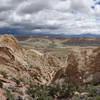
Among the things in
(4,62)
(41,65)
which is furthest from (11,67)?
(41,65)

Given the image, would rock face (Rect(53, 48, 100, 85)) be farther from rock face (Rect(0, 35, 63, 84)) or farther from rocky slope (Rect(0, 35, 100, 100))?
rock face (Rect(0, 35, 63, 84))

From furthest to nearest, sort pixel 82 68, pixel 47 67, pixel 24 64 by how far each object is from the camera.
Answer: pixel 47 67 → pixel 24 64 → pixel 82 68

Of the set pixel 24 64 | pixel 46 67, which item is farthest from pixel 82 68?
pixel 46 67

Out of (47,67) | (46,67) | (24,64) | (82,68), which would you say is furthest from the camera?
(47,67)

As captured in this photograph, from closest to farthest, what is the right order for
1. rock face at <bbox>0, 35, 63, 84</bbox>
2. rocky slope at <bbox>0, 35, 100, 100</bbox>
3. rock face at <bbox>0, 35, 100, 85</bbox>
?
rocky slope at <bbox>0, 35, 100, 100</bbox> < rock face at <bbox>0, 35, 100, 85</bbox> < rock face at <bbox>0, 35, 63, 84</bbox>

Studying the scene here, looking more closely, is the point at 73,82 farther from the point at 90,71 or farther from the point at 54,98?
the point at 54,98

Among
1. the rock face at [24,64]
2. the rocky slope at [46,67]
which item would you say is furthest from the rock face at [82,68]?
the rock face at [24,64]

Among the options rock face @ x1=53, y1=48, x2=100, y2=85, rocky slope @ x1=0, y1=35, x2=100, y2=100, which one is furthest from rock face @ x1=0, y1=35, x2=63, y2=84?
rock face @ x1=53, y1=48, x2=100, y2=85

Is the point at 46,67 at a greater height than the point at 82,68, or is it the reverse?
the point at 82,68

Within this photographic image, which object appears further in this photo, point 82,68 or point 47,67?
point 47,67

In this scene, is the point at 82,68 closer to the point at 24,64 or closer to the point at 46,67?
the point at 24,64

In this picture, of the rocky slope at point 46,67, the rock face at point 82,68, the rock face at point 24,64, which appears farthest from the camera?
the rock face at point 24,64

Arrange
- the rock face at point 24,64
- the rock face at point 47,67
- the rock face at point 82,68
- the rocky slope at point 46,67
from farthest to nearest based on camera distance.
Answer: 1. the rock face at point 24,64
2. the rock face at point 47,67
3. the rocky slope at point 46,67
4. the rock face at point 82,68

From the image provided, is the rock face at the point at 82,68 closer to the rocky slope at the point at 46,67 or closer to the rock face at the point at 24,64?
the rocky slope at the point at 46,67
